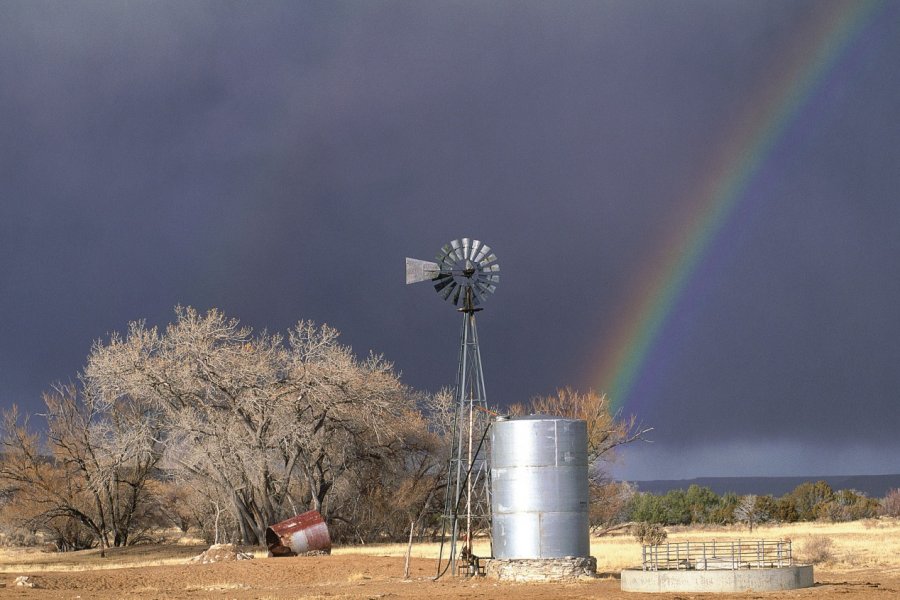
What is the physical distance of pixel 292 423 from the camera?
49.5 metres

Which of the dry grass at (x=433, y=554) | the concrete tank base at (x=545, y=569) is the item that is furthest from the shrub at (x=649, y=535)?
the concrete tank base at (x=545, y=569)

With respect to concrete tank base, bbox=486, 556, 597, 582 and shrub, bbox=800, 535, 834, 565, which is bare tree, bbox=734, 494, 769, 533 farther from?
concrete tank base, bbox=486, 556, 597, 582

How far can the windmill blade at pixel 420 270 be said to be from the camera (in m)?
32.7

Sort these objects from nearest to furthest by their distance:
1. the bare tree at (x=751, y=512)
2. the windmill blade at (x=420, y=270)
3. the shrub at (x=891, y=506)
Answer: the windmill blade at (x=420, y=270) → the bare tree at (x=751, y=512) → the shrub at (x=891, y=506)

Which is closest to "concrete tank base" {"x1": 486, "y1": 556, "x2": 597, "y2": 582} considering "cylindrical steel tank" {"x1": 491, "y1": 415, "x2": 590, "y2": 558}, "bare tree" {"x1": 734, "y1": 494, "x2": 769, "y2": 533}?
"cylindrical steel tank" {"x1": 491, "y1": 415, "x2": 590, "y2": 558}

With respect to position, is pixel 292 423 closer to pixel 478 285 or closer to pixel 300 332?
pixel 300 332

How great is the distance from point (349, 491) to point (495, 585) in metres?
27.1

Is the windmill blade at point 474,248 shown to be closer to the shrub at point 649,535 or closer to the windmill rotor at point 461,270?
the windmill rotor at point 461,270

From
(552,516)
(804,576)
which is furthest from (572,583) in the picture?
(804,576)

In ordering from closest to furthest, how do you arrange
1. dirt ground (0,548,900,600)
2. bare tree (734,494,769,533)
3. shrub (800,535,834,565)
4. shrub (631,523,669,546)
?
dirt ground (0,548,900,600), shrub (800,535,834,565), shrub (631,523,669,546), bare tree (734,494,769,533)

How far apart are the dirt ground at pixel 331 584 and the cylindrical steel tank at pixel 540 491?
1.16 metres

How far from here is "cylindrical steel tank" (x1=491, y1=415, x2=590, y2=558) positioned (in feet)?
96.2

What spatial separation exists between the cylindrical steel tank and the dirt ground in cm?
116

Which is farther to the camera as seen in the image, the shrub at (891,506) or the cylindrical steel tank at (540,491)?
the shrub at (891,506)
